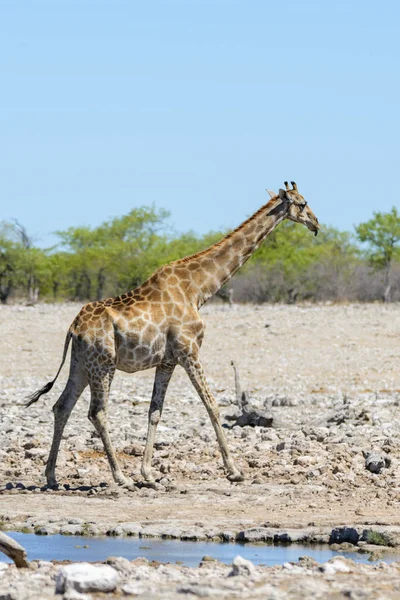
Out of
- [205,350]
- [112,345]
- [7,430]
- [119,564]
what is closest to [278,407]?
[7,430]

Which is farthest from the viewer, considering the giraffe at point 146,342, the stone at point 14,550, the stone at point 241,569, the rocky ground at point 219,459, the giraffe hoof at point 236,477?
the giraffe hoof at point 236,477

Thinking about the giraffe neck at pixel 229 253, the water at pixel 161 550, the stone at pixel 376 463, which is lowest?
the water at pixel 161 550

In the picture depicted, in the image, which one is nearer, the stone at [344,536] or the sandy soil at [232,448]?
the stone at [344,536]

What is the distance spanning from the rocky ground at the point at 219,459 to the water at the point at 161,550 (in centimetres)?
22

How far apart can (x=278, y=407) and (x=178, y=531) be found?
33.1 ft

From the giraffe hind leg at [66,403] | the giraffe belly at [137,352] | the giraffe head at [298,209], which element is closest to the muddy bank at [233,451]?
the giraffe hind leg at [66,403]

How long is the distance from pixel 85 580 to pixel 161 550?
2.17m

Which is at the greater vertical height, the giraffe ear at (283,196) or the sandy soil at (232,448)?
the giraffe ear at (283,196)

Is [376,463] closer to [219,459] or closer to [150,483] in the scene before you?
[219,459]

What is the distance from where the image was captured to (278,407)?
65.6 ft

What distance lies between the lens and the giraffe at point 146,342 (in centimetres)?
1225

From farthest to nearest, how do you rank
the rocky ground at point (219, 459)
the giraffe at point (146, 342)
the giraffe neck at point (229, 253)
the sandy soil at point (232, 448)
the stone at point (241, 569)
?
the giraffe neck at point (229, 253) → the giraffe at point (146, 342) → the sandy soil at point (232, 448) → the rocky ground at point (219, 459) → the stone at point (241, 569)

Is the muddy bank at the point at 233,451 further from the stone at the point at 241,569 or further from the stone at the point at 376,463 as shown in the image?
the stone at the point at 241,569

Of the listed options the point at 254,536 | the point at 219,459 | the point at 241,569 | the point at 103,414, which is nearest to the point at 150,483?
the point at 103,414
